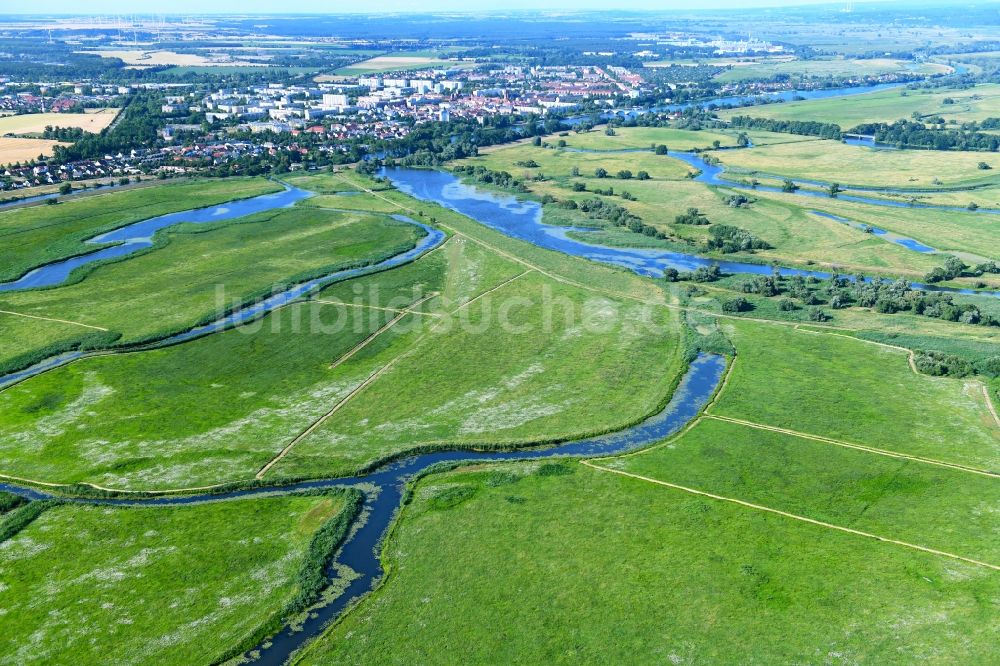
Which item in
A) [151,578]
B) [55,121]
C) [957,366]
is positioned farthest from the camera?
[55,121]

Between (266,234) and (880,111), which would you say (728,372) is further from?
(880,111)

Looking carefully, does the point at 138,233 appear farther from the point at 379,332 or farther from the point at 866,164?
the point at 866,164

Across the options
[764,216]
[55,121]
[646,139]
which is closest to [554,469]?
[764,216]

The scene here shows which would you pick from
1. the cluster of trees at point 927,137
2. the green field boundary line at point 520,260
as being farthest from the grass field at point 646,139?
the green field boundary line at point 520,260

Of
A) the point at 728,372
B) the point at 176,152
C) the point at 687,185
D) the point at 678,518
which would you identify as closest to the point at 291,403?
the point at 678,518

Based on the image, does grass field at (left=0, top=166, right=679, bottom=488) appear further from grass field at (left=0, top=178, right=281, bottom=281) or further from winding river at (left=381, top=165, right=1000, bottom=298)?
grass field at (left=0, top=178, right=281, bottom=281)

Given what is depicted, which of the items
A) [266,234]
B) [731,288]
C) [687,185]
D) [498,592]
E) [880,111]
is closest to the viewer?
[498,592]
